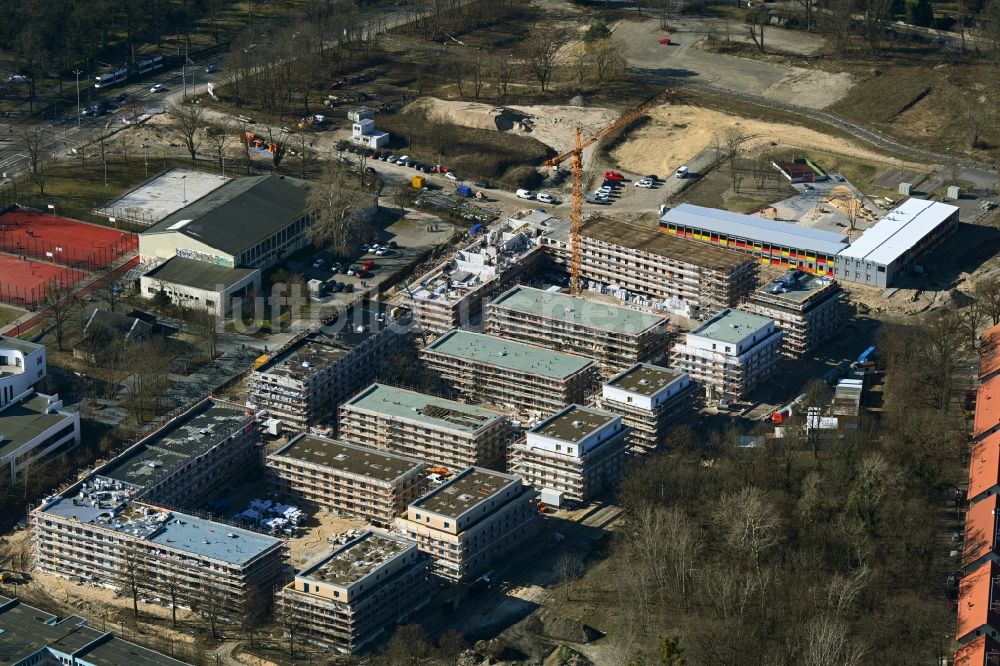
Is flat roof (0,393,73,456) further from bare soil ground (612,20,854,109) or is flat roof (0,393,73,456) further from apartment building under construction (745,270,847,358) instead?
bare soil ground (612,20,854,109)

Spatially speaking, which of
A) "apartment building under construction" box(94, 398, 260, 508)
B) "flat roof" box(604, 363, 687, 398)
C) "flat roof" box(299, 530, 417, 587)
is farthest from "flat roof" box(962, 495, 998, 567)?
"apartment building under construction" box(94, 398, 260, 508)

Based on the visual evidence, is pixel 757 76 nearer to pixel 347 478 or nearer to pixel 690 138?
pixel 690 138

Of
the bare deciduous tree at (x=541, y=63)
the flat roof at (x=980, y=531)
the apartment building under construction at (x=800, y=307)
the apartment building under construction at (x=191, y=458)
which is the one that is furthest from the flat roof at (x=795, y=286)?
the bare deciduous tree at (x=541, y=63)

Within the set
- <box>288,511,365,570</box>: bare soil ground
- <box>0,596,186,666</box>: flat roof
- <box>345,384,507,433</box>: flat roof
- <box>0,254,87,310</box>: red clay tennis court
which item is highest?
<box>345,384,507,433</box>: flat roof

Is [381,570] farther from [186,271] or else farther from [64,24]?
[64,24]

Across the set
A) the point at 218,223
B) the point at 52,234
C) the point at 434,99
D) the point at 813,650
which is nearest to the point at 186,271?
the point at 218,223

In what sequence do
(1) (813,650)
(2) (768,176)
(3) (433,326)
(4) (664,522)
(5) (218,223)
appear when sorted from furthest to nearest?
1. (2) (768,176)
2. (5) (218,223)
3. (3) (433,326)
4. (4) (664,522)
5. (1) (813,650)
